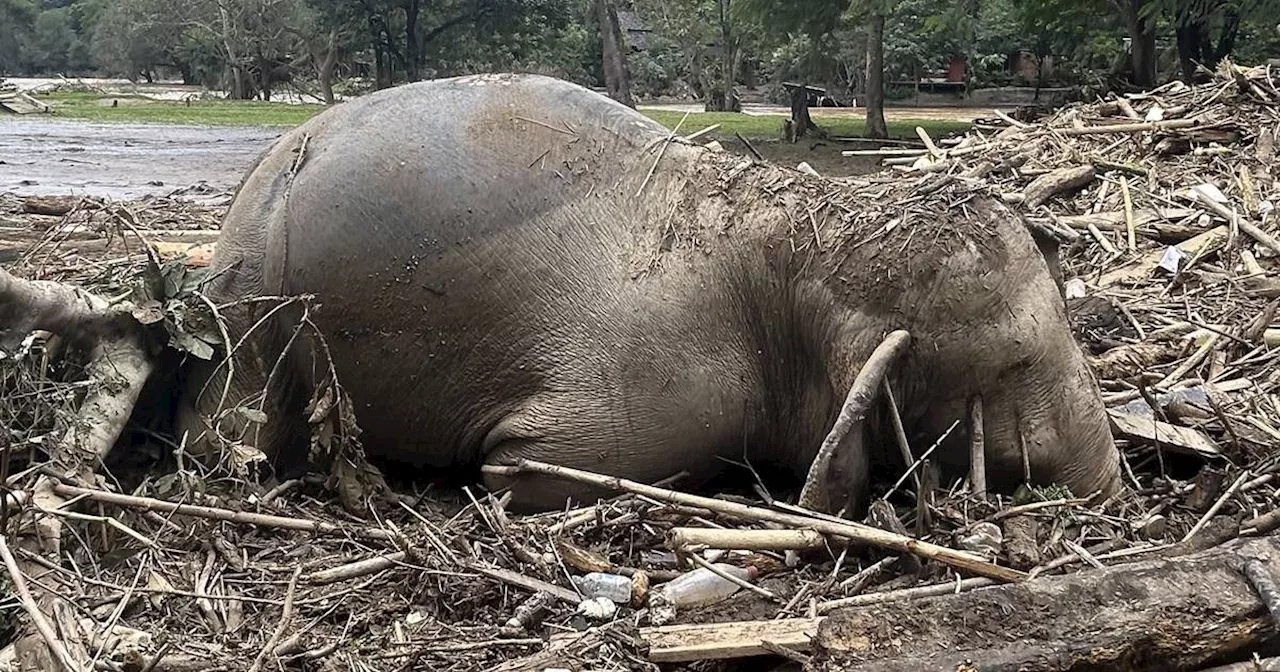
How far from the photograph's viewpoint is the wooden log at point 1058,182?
9.48m

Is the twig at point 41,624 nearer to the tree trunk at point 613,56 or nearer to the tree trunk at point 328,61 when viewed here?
the tree trunk at point 613,56

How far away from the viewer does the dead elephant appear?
4.42 meters

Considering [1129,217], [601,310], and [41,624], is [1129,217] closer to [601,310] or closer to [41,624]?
[601,310]

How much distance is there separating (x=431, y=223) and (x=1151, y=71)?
74.0 feet

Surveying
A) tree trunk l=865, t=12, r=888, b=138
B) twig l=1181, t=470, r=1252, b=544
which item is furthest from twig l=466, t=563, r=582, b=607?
tree trunk l=865, t=12, r=888, b=138

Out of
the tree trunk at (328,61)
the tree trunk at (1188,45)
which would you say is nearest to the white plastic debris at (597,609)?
the tree trunk at (1188,45)

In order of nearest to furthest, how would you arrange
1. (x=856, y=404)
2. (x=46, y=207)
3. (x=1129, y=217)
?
(x=856, y=404)
(x=1129, y=217)
(x=46, y=207)

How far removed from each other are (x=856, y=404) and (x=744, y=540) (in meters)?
0.64

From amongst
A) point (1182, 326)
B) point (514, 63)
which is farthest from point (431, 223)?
point (514, 63)

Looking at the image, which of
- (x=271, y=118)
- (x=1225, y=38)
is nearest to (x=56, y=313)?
(x=1225, y=38)

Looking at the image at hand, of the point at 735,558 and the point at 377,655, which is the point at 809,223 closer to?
the point at 735,558

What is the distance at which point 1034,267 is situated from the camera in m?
4.46

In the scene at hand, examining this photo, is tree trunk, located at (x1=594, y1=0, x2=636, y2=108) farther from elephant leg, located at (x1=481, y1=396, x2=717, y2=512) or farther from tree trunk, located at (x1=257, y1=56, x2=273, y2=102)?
elephant leg, located at (x1=481, y1=396, x2=717, y2=512)

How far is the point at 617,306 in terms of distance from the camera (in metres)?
4.52
